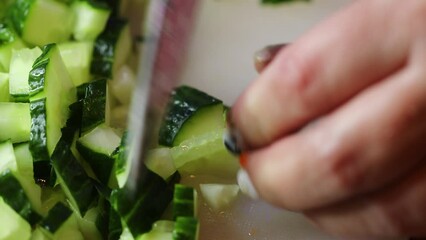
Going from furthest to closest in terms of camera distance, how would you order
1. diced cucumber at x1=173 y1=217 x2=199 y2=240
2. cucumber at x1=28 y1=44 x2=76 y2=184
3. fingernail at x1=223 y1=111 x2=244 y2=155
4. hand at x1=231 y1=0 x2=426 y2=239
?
cucumber at x1=28 y1=44 x2=76 y2=184 < diced cucumber at x1=173 y1=217 x2=199 y2=240 < fingernail at x1=223 y1=111 x2=244 y2=155 < hand at x1=231 y1=0 x2=426 y2=239

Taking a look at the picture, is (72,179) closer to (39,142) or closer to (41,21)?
(39,142)

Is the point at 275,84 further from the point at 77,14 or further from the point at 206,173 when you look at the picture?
the point at 77,14

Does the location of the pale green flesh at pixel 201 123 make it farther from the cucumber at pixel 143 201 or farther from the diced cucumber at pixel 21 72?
the diced cucumber at pixel 21 72

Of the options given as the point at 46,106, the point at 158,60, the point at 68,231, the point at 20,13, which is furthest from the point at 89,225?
the point at 20,13

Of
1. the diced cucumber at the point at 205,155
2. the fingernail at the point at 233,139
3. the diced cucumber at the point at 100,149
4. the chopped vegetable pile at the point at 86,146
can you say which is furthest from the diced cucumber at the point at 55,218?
the fingernail at the point at 233,139

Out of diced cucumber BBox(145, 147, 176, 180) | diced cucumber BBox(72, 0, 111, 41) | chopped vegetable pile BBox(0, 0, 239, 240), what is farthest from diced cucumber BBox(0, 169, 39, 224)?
diced cucumber BBox(72, 0, 111, 41)

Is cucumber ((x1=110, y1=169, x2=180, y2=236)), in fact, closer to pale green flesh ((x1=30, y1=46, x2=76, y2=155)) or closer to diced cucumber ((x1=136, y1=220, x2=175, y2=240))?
diced cucumber ((x1=136, y1=220, x2=175, y2=240))
